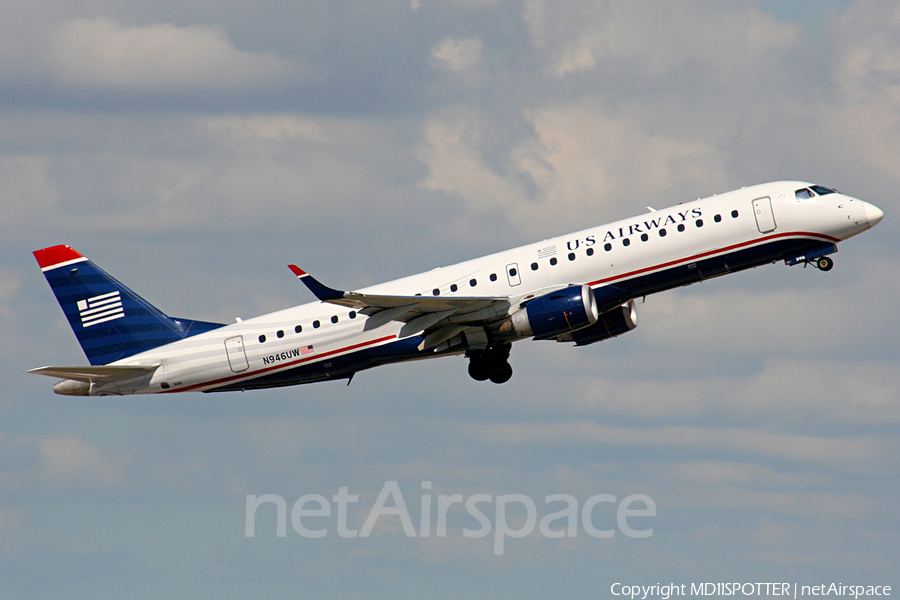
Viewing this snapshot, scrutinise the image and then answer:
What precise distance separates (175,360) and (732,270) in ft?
85.1

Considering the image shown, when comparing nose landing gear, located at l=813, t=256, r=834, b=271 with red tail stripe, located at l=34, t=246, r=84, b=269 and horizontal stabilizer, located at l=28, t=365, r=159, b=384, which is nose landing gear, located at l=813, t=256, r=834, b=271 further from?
red tail stripe, located at l=34, t=246, r=84, b=269

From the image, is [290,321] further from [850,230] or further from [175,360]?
[850,230]

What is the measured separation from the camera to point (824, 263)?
53.2m

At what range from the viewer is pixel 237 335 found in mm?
57125

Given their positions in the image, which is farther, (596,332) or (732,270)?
(596,332)

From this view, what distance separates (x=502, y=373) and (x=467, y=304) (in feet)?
22.9

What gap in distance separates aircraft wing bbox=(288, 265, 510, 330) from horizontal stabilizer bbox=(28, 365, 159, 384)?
39.1ft

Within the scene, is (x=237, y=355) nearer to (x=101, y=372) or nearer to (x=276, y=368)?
(x=276, y=368)

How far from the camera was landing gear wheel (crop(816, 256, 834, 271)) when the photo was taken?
5309cm

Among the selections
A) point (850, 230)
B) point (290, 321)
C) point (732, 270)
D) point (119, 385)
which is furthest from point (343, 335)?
point (850, 230)

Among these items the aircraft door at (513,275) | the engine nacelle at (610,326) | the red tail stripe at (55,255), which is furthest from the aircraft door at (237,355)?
the engine nacelle at (610,326)

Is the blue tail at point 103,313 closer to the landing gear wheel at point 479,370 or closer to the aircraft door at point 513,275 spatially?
the landing gear wheel at point 479,370

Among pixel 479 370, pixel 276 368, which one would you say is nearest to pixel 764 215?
pixel 479 370

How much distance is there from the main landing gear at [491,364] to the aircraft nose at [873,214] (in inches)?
671
